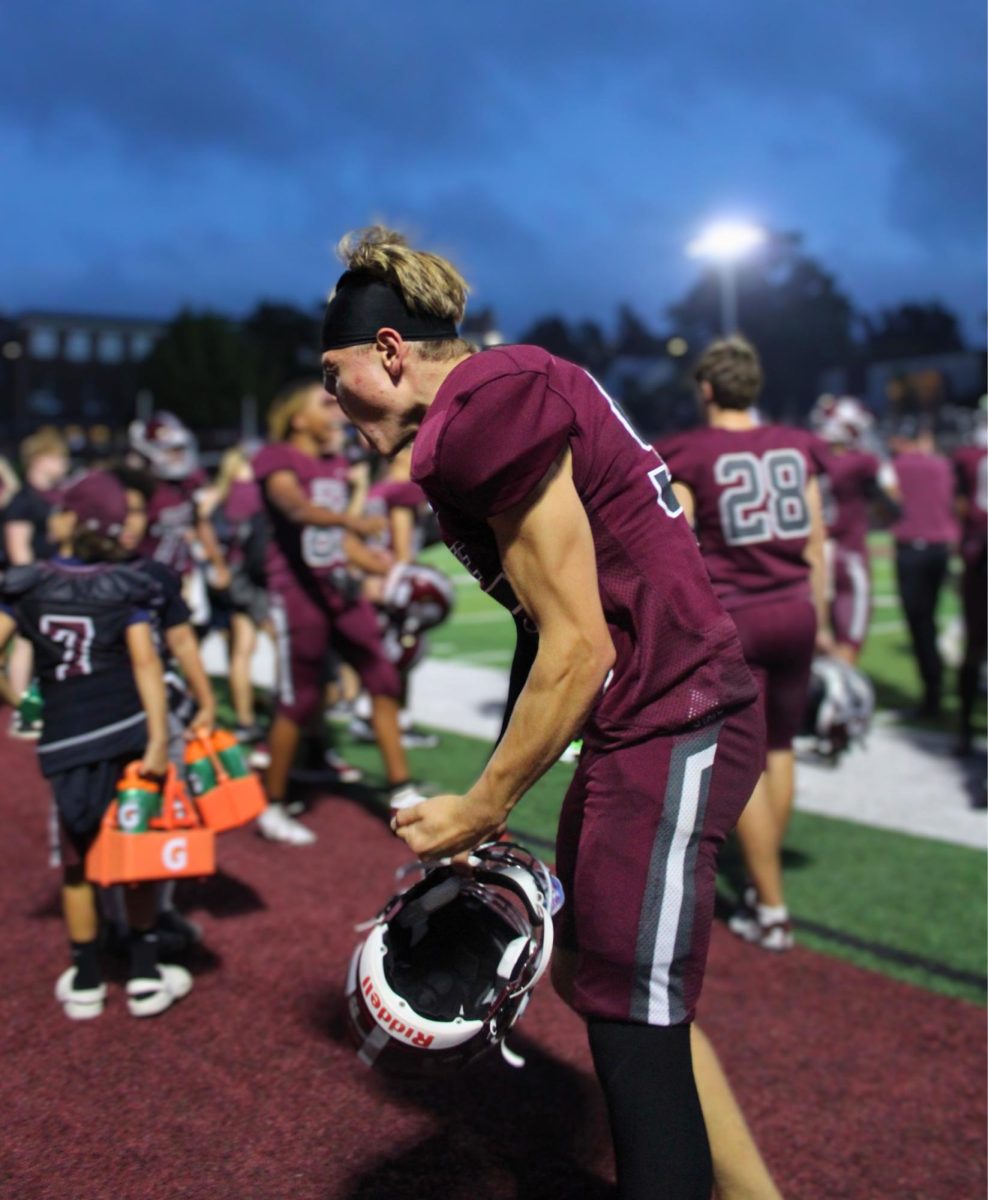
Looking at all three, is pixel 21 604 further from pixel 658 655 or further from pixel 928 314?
pixel 928 314

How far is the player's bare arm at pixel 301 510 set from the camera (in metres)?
5.87

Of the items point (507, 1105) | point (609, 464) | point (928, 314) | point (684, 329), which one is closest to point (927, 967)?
point (507, 1105)

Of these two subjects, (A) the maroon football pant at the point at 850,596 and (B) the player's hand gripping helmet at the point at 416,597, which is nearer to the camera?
(B) the player's hand gripping helmet at the point at 416,597

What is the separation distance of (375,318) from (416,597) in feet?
17.2

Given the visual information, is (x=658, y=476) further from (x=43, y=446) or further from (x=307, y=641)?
(x=43, y=446)

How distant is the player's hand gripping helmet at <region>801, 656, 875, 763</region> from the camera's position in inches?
247

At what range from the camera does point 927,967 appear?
4.54 m

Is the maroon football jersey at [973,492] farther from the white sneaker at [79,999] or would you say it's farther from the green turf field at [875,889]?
the white sneaker at [79,999]

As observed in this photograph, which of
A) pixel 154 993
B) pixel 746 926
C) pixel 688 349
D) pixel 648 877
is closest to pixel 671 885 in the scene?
pixel 648 877

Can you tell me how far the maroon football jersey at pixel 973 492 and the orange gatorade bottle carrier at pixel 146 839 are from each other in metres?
4.65

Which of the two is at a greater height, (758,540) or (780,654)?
(758,540)

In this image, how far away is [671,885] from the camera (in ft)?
7.50

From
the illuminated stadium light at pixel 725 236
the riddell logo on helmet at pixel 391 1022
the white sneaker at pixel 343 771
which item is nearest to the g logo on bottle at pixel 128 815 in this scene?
the riddell logo on helmet at pixel 391 1022

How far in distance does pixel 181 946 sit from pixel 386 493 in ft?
12.0
